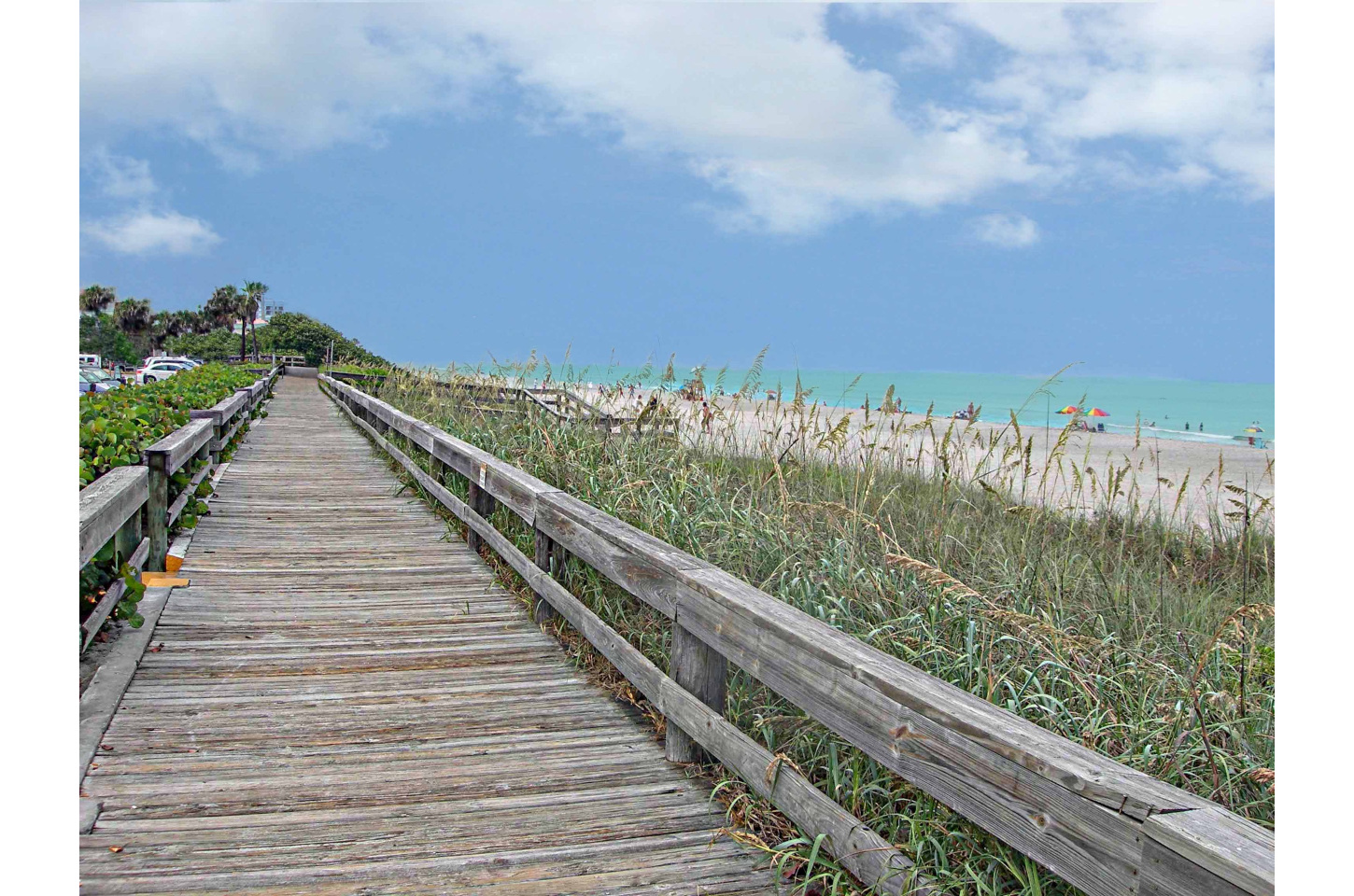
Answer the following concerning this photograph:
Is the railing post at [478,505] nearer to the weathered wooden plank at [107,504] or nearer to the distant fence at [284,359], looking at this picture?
the weathered wooden plank at [107,504]

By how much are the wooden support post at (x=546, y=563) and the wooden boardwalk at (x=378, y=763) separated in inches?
4.7

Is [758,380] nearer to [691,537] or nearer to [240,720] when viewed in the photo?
[691,537]

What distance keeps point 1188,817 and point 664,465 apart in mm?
4578

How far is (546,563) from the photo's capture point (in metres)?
5.12

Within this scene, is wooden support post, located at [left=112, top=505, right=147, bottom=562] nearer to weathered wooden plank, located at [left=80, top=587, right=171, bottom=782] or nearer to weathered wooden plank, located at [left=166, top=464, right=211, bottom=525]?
weathered wooden plank, located at [left=80, top=587, right=171, bottom=782]

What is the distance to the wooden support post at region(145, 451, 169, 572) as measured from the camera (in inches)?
234

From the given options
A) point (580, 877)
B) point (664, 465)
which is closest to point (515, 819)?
point (580, 877)

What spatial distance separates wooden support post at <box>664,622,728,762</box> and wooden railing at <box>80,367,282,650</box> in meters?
2.37

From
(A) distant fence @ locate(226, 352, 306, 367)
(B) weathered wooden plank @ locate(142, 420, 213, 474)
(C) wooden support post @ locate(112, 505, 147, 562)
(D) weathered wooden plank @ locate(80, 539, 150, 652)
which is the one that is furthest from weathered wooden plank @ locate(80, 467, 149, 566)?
(A) distant fence @ locate(226, 352, 306, 367)

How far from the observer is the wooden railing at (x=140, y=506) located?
3998 millimetres

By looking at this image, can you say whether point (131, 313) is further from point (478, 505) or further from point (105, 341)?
point (478, 505)

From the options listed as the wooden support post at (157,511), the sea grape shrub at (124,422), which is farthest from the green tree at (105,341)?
the wooden support post at (157,511)

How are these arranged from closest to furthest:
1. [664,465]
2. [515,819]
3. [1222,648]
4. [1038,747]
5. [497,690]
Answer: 1. [1038,747]
2. [515,819]
3. [1222,648]
4. [497,690]
5. [664,465]

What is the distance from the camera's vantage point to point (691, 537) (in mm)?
4652
